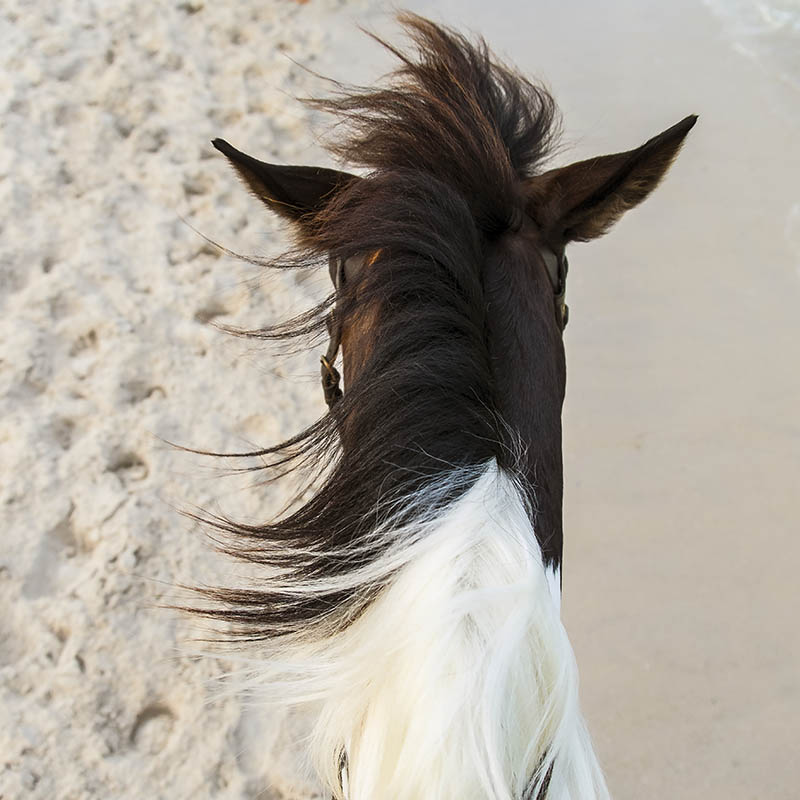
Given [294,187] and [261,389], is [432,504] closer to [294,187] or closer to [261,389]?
[294,187]

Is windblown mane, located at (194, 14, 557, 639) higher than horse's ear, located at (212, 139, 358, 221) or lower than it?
lower

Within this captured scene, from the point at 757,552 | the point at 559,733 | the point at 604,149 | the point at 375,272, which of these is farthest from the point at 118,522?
the point at 604,149

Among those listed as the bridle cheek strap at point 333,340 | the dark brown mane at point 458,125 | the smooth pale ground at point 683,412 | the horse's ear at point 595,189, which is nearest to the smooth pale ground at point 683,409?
the smooth pale ground at point 683,412

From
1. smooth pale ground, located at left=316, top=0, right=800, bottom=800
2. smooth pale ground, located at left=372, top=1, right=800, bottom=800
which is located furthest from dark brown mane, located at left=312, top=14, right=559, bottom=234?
smooth pale ground, located at left=372, top=1, right=800, bottom=800

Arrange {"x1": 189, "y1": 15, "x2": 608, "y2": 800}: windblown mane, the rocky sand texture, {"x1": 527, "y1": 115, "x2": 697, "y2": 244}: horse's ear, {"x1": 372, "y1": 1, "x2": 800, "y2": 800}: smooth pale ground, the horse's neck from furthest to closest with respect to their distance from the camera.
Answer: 1. {"x1": 372, "y1": 1, "x2": 800, "y2": 800}: smooth pale ground
2. the rocky sand texture
3. {"x1": 527, "y1": 115, "x2": 697, "y2": 244}: horse's ear
4. the horse's neck
5. {"x1": 189, "y1": 15, "x2": 608, "y2": 800}: windblown mane

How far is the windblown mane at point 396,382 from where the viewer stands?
0.76 meters

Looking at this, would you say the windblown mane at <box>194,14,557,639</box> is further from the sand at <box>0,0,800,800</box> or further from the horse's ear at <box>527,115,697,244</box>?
the sand at <box>0,0,800,800</box>

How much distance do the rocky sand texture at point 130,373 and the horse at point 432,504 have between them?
92 centimetres

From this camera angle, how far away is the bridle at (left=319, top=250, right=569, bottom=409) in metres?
0.92

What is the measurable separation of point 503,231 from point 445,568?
483 mm

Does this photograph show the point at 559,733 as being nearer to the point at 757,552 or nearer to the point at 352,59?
the point at 757,552

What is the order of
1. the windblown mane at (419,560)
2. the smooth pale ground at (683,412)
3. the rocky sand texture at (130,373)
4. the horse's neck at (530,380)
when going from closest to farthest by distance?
the windblown mane at (419,560)
the horse's neck at (530,380)
the rocky sand texture at (130,373)
the smooth pale ground at (683,412)

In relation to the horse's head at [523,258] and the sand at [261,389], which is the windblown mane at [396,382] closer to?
the horse's head at [523,258]

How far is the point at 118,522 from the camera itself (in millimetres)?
1949
